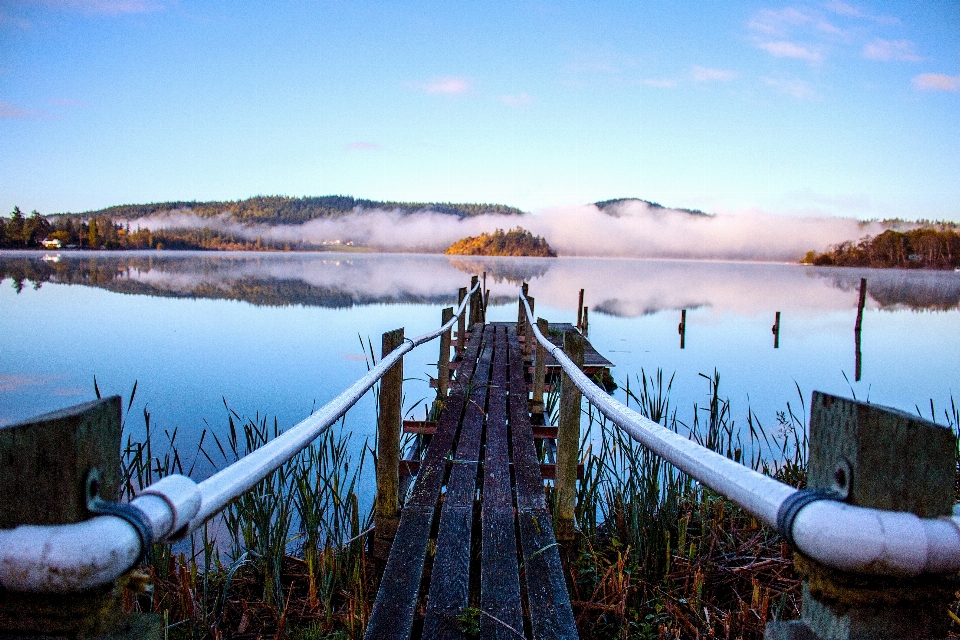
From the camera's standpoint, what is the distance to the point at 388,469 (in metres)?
3.25

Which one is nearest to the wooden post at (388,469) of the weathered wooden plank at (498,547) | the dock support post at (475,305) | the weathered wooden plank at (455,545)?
the weathered wooden plank at (455,545)

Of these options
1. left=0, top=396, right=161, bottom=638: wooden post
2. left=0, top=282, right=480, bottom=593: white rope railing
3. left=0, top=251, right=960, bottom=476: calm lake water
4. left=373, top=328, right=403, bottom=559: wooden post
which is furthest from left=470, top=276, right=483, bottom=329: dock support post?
left=0, top=396, right=161, bottom=638: wooden post

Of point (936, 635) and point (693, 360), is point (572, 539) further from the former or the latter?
point (693, 360)

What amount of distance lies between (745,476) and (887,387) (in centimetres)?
1608

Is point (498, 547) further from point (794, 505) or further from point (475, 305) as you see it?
point (475, 305)

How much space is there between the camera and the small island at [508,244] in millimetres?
148125

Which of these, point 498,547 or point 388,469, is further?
point 388,469

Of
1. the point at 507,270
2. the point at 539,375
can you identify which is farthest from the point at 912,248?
the point at 539,375

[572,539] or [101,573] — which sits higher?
[101,573]

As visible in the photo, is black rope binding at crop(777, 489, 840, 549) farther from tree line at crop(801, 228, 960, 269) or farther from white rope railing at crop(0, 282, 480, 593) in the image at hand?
tree line at crop(801, 228, 960, 269)

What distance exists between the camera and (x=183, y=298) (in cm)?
3011

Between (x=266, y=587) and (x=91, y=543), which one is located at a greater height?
(x=91, y=543)

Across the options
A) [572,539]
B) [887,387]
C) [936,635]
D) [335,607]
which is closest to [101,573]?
[936,635]

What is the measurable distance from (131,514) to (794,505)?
90 cm
